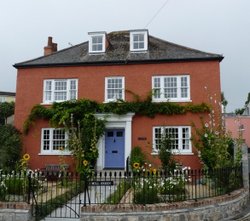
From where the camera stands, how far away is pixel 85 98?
2080 cm

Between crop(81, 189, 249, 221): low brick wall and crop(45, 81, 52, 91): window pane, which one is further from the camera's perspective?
crop(45, 81, 52, 91): window pane

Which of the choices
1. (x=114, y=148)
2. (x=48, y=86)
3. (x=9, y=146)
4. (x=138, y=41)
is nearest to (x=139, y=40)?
(x=138, y=41)

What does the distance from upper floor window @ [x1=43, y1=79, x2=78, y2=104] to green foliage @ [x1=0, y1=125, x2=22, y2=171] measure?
9.34ft

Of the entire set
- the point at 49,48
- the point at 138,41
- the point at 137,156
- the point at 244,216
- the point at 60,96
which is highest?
the point at 49,48

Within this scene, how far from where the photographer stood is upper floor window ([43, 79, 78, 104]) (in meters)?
21.4

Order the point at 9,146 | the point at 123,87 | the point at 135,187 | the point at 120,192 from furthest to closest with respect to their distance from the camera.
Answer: the point at 123,87 → the point at 9,146 → the point at 120,192 → the point at 135,187

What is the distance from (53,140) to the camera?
68.8 feet

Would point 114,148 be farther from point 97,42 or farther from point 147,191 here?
point 147,191

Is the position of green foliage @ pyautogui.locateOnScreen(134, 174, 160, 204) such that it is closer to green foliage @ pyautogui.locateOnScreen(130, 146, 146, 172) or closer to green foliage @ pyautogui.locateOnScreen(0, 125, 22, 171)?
green foliage @ pyautogui.locateOnScreen(130, 146, 146, 172)

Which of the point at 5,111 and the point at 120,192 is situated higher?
the point at 5,111

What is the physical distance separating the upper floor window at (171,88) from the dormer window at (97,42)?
451cm

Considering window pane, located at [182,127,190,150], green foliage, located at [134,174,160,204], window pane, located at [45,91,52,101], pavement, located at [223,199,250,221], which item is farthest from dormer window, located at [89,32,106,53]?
pavement, located at [223,199,250,221]

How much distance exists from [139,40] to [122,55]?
168cm

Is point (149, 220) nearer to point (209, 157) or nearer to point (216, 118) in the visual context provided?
point (209, 157)
